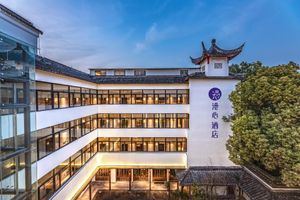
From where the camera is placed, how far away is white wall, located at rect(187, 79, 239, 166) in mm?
18328

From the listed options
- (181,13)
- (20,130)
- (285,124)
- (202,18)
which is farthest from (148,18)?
(20,130)

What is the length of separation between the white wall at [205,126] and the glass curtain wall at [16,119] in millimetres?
Result: 13060

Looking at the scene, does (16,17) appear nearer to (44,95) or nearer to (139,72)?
(44,95)

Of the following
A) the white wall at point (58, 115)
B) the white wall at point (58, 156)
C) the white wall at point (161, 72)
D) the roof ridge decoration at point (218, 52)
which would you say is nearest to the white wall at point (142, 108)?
the white wall at point (58, 115)

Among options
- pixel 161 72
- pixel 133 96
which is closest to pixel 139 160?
pixel 133 96

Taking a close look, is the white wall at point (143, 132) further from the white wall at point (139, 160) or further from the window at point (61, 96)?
the window at point (61, 96)

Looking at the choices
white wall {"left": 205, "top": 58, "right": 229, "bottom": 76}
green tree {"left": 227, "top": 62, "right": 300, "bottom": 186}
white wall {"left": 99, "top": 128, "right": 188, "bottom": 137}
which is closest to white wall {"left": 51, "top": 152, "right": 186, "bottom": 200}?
white wall {"left": 99, "top": 128, "right": 188, "bottom": 137}

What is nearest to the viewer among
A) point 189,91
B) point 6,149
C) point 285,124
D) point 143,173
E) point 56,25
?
point 6,149

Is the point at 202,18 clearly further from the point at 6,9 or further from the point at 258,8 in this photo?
the point at 6,9

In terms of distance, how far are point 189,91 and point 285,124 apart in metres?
8.73

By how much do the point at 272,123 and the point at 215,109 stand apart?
7.13 m

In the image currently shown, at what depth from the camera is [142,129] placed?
64.7 feet

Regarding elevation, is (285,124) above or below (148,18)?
below

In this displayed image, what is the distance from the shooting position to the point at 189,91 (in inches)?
742
